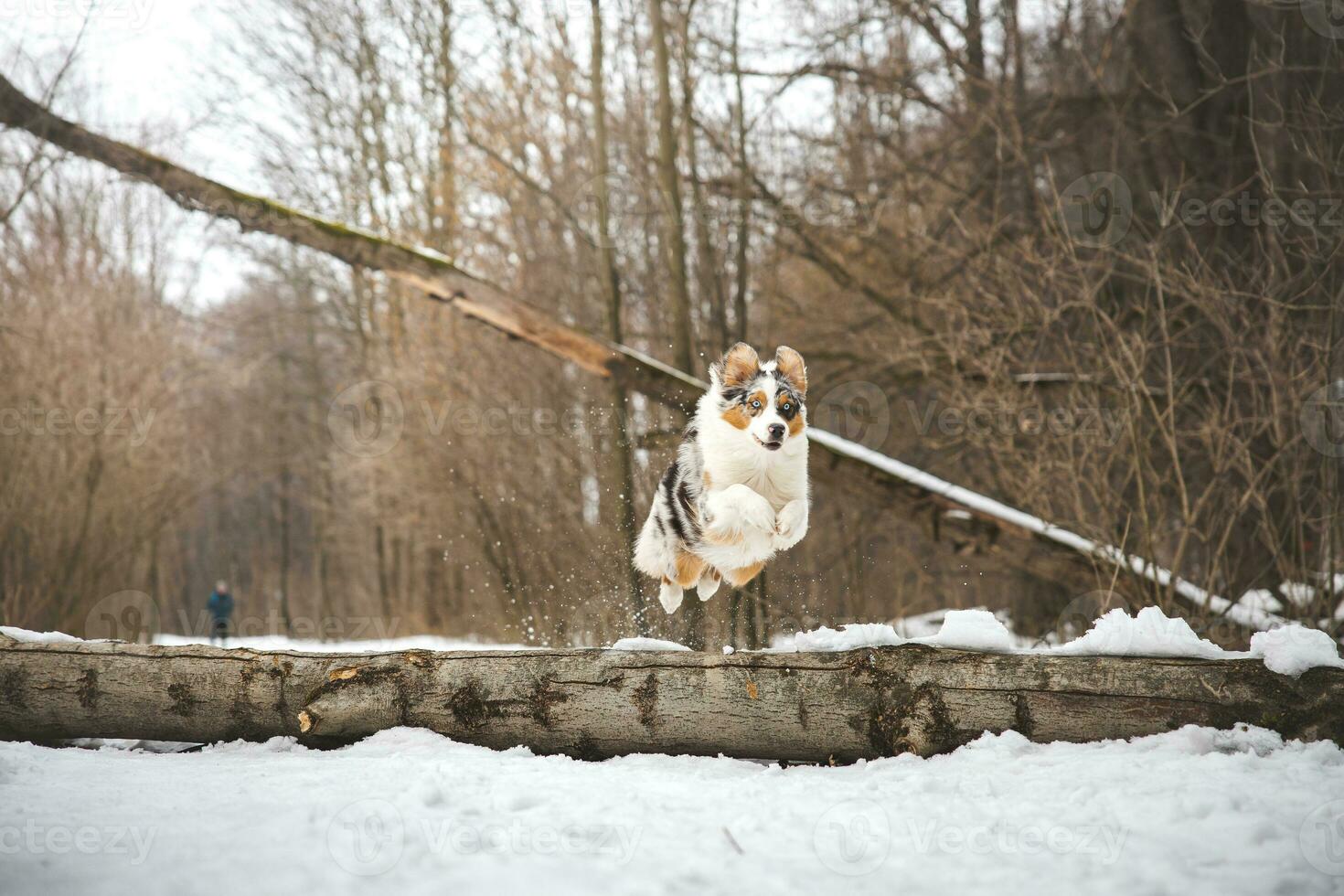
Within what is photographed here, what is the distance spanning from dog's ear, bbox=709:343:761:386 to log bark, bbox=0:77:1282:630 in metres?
3.31

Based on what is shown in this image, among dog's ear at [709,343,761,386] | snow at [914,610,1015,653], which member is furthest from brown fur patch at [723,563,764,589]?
snow at [914,610,1015,653]

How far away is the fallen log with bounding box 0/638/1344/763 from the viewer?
4.20 m

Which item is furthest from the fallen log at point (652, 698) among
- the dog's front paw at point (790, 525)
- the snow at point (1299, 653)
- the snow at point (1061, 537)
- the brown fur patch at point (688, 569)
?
the snow at point (1061, 537)

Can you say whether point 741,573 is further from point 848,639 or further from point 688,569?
point 848,639

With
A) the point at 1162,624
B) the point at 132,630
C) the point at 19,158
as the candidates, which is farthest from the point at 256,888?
the point at 132,630

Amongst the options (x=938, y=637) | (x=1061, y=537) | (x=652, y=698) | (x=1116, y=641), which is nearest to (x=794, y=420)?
(x=938, y=637)

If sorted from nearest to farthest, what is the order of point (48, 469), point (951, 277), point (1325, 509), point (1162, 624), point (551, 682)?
1. point (1162, 624)
2. point (551, 682)
3. point (1325, 509)
4. point (951, 277)
5. point (48, 469)

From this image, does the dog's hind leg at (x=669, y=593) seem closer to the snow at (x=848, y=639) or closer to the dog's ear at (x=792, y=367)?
the snow at (x=848, y=639)

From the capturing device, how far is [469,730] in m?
4.80

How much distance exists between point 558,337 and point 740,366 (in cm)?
449

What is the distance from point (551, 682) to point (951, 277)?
848 centimetres

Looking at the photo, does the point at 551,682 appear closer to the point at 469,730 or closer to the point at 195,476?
the point at 469,730

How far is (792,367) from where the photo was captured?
3400 millimetres

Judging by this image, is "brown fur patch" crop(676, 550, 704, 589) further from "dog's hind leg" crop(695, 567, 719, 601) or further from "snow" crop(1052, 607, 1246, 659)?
"snow" crop(1052, 607, 1246, 659)
